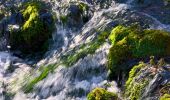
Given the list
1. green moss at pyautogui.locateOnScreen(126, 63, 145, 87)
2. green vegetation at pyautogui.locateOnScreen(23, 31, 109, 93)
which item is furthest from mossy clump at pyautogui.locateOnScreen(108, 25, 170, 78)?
green vegetation at pyautogui.locateOnScreen(23, 31, 109, 93)

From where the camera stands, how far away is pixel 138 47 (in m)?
12.8

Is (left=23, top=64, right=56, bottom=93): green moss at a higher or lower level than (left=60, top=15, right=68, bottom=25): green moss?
lower

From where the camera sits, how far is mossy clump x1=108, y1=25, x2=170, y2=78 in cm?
1249

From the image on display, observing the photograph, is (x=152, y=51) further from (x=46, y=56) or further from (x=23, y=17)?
(x=23, y=17)

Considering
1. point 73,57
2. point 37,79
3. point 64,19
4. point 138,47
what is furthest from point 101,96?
point 64,19

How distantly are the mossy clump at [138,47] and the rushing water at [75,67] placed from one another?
56 centimetres

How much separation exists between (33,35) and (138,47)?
7.46 meters

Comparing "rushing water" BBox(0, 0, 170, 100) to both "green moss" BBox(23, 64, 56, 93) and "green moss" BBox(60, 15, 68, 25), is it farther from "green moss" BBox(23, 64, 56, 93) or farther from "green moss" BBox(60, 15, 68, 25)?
"green moss" BBox(60, 15, 68, 25)

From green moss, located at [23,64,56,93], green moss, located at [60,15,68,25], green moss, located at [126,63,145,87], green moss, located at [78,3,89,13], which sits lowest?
green moss, located at [23,64,56,93]

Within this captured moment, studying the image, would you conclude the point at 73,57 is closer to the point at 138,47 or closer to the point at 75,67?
the point at 75,67

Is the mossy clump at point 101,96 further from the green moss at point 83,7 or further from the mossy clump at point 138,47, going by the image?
the green moss at point 83,7

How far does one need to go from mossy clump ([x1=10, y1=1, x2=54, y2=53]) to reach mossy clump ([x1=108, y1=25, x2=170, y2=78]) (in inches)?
253

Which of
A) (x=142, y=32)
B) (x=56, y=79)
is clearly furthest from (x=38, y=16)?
(x=142, y=32)

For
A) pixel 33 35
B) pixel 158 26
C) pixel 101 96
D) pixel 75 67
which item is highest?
pixel 158 26
